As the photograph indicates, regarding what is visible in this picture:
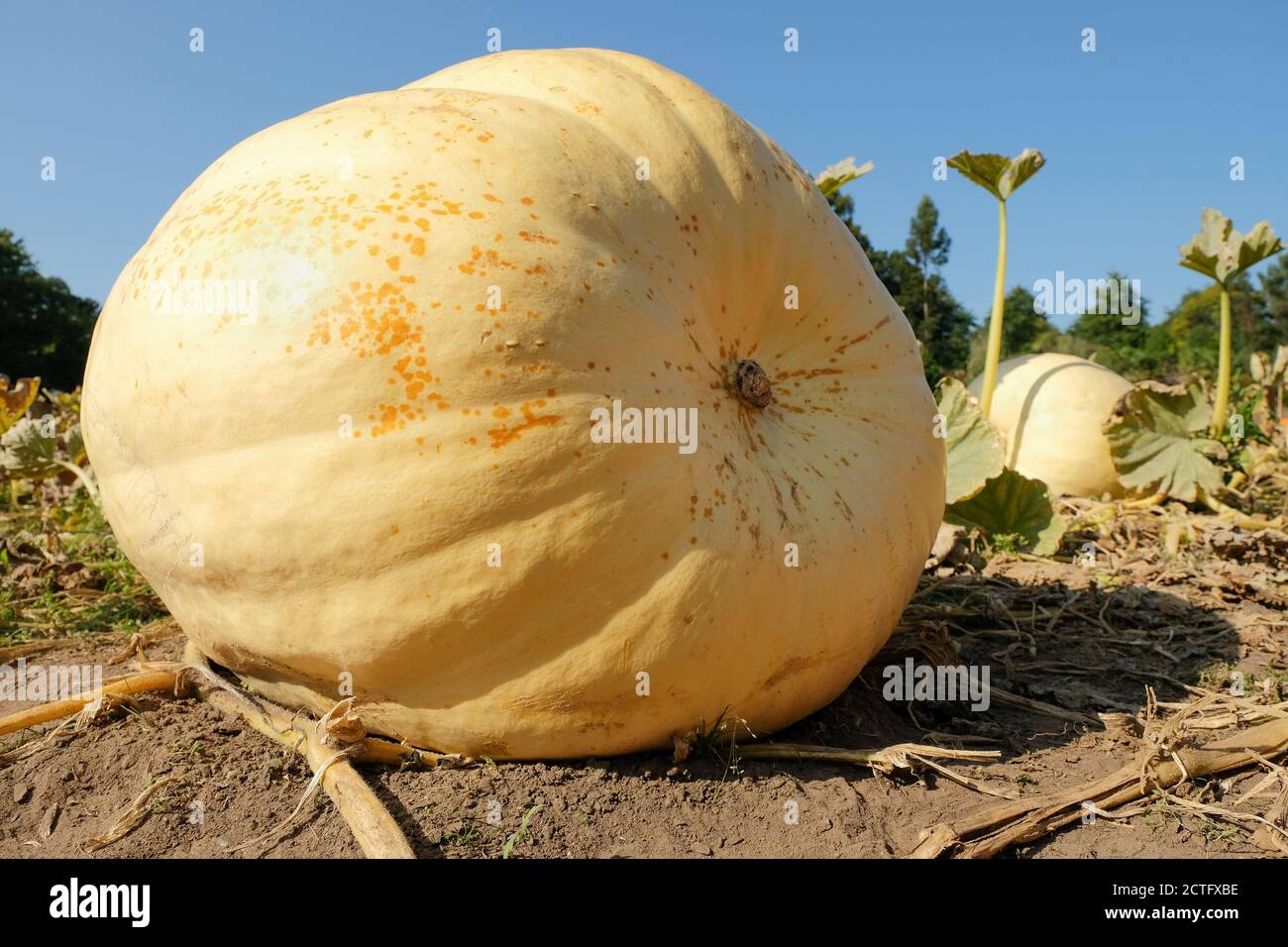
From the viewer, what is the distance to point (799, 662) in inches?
88.8

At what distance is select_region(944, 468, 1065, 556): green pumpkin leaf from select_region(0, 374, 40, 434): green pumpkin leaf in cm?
512

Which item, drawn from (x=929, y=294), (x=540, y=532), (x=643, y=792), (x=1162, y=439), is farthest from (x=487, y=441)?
(x=929, y=294)

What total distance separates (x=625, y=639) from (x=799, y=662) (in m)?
0.49

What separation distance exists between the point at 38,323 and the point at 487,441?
3249 centimetres

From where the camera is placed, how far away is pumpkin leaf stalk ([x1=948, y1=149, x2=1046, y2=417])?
17.4 feet

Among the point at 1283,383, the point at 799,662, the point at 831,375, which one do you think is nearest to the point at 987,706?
the point at 799,662

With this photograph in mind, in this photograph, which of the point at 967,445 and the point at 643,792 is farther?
the point at 967,445

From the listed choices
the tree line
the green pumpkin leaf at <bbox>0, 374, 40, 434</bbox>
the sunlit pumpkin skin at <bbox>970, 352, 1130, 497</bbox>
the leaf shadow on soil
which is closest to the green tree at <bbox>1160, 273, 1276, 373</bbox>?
the tree line

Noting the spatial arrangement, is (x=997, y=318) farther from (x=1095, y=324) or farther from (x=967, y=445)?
(x=1095, y=324)

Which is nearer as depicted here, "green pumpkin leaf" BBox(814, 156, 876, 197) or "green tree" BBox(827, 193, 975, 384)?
"green pumpkin leaf" BBox(814, 156, 876, 197)

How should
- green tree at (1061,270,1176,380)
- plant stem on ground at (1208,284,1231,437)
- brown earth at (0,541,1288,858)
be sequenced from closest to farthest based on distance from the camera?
brown earth at (0,541,1288,858)
plant stem on ground at (1208,284,1231,437)
green tree at (1061,270,1176,380)

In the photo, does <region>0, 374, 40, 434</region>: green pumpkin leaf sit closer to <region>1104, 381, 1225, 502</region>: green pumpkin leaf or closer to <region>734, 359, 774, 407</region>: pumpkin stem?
<region>734, 359, 774, 407</region>: pumpkin stem

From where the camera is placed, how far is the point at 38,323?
2869 cm
